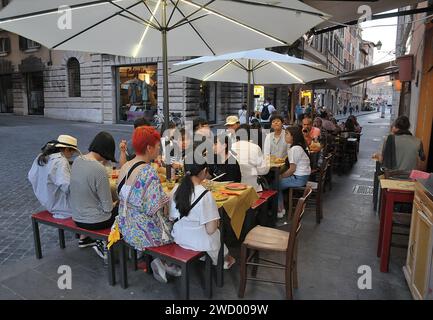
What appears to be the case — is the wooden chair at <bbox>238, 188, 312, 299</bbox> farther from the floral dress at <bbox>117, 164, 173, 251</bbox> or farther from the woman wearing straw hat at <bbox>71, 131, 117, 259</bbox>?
the woman wearing straw hat at <bbox>71, 131, 117, 259</bbox>

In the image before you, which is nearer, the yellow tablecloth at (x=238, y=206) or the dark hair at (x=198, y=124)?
the yellow tablecloth at (x=238, y=206)

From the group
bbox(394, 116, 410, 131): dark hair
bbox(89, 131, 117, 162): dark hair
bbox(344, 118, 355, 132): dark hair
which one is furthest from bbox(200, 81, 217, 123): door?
bbox(89, 131, 117, 162): dark hair

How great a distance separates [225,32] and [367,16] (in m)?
3.31

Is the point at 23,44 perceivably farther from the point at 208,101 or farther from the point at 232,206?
the point at 232,206

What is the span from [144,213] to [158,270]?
0.75 meters

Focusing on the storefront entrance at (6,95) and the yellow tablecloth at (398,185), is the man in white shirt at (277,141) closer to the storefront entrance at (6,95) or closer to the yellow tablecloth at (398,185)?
the yellow tablecloth at (398,185)

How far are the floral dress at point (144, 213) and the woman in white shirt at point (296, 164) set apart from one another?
107 inches

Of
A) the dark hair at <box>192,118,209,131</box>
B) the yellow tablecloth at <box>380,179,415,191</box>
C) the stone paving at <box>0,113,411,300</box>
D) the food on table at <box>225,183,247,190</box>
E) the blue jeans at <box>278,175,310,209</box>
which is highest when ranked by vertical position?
the dark hair at <box>192,118,209,131</box>

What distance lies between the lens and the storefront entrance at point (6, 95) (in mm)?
27438

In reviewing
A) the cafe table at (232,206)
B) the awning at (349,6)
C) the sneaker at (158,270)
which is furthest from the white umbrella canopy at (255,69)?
the sneaker at (158,270)

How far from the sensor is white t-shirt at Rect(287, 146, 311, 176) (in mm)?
5367

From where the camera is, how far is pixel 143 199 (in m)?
3.05

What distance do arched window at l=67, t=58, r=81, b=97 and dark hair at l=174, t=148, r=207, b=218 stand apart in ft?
68.2

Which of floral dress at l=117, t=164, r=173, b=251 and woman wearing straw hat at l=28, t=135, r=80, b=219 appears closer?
floral dress at l=117, t=164, r=173, b=251
